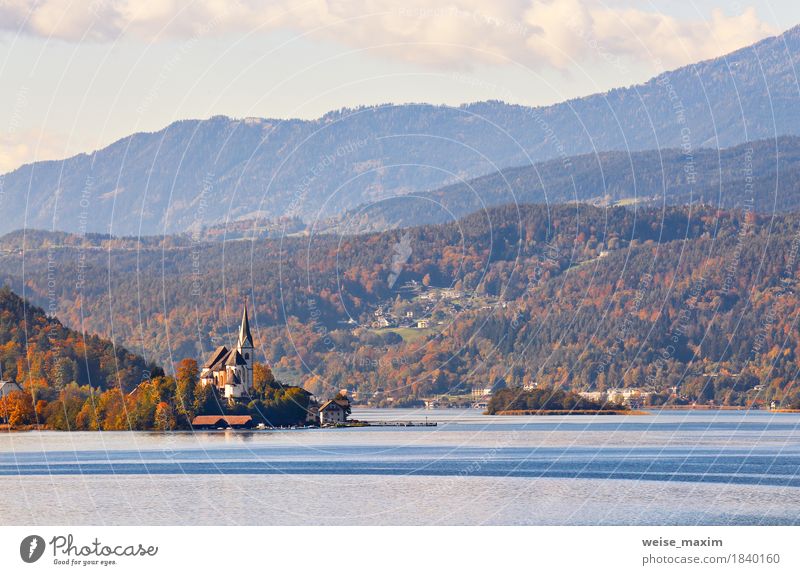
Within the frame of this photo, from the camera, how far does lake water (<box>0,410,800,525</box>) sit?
83.4m

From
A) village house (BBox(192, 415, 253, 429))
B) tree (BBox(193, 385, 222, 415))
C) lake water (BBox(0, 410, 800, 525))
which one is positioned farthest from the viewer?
tree (BBox(193, 385, 222, 415))

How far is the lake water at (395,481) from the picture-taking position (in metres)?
83.4

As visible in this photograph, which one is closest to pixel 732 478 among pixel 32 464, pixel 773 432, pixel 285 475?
pixel 285 475

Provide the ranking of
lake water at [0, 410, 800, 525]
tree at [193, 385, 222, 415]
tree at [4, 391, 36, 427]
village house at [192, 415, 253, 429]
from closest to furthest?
lake water at [0, 410, 800, 525] < tree at [4, 391, 36, 427] < village house at [192, 415, 253, 429] < tree at [193, 385, 222, 415]

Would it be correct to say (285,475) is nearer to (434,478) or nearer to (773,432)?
(434,478)

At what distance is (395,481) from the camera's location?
345 ft

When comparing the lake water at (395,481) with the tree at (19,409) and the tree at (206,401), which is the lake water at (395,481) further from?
the tree at (19,409)
